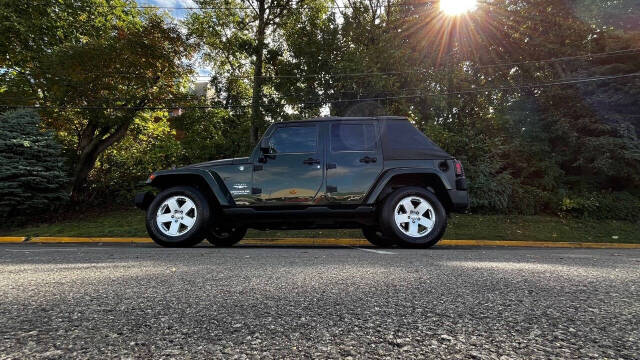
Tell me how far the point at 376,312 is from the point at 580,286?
1507mm

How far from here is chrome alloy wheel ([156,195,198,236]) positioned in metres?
5.31

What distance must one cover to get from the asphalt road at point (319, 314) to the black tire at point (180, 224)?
2.58 meters

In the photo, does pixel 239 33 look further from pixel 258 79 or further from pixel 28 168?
pixel 28 168

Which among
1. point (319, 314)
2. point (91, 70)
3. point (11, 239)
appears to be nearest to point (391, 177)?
point (319, 314)

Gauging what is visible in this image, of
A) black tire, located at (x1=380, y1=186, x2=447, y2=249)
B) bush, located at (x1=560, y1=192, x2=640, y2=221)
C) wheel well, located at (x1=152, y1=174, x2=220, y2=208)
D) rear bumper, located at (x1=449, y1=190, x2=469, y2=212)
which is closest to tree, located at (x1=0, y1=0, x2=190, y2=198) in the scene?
wheel well, located at (x1=152, y1=174, x2=220, y2=208)

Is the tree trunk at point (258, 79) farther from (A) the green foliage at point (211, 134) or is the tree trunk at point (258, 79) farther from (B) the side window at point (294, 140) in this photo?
(B) the side window at point (294, 140)

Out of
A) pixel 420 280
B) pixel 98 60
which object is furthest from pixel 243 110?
pixel 420 280

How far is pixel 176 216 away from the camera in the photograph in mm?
5332

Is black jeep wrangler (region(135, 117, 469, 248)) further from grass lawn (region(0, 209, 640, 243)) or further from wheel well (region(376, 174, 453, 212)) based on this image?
grass lawn (region(0, 209, 640, 243))

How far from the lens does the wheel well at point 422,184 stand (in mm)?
5270

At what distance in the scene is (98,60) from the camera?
1280 centimetres

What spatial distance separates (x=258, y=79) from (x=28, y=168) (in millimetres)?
10156

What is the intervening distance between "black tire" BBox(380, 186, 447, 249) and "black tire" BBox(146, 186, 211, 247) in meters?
2.72

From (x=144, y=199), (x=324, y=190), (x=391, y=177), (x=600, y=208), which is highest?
(x=391, y=177)
